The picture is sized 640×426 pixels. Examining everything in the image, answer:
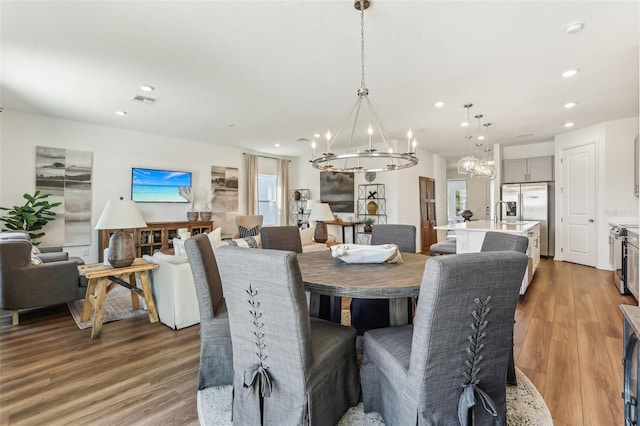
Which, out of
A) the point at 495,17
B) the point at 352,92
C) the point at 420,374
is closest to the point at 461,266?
the point at 420,374

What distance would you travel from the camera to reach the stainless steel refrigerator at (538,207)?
21.5ft

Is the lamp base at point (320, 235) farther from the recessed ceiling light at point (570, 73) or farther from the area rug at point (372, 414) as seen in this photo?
the recessed ceiling light at point (570, 73)

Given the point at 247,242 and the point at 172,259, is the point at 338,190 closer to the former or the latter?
the point at 247,242

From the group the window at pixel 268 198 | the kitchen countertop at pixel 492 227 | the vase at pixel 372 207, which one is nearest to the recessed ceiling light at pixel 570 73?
the kitchen countertop at pixel 492 227

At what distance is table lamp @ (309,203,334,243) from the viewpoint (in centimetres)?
498

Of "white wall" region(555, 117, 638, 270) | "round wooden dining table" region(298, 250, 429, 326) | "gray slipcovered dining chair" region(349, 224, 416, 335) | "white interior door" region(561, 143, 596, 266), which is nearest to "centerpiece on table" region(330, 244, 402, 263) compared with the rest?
"round wooden dining table" region(298, 250, 429, 326)

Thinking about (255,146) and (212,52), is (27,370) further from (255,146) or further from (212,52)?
(255,146)

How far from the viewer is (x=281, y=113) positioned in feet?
15.1

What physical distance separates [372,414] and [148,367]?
5.19 ft

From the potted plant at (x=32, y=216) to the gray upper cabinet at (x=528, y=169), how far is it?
356 inches

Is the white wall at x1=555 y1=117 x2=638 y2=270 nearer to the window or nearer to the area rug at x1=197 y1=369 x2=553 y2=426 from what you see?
the area rug at x1=197 y1=369 x2=553 y2=426

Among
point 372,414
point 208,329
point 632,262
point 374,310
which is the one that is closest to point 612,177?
point 632,262

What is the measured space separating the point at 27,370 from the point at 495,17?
425cm

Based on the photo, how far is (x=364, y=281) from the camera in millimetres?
1643
